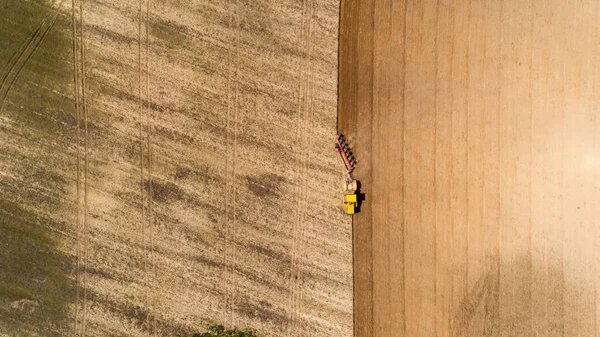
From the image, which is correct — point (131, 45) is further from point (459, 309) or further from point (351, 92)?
point (459, 309)

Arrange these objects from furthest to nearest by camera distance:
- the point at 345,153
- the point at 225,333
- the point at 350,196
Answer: the point at 225,333
the point at 345,153
the point at 350,196

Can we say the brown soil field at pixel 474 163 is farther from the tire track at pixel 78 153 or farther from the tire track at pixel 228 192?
the tire track at pixel 78 153

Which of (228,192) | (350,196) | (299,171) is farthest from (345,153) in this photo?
(228,192)

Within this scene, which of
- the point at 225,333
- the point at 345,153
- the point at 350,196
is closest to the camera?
the point at 350,196

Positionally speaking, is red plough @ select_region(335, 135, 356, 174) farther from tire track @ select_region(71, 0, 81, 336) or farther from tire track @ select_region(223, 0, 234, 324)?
tire track @ select_region(71, 0, 81, 336)

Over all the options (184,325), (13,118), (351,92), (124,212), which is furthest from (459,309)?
(13,118)

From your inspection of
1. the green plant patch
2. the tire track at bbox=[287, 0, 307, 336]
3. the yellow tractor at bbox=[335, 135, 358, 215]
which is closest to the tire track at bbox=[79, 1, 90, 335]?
the green plant patch

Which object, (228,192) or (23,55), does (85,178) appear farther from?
(228,192)
